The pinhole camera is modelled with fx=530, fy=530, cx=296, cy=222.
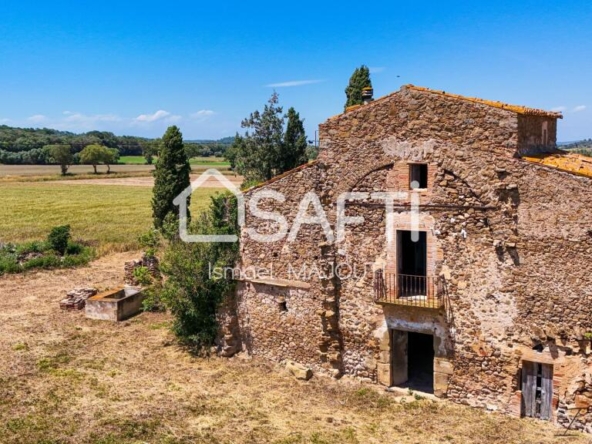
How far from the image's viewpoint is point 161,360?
688 inches

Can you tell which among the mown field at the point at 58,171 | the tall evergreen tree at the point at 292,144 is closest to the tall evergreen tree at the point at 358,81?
the tall evergreen tree at the point at 292,144

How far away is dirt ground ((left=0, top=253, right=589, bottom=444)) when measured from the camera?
12672 millimetres

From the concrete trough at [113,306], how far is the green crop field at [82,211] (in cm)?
1229

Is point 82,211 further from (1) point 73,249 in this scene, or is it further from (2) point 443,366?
(2) point 443,366

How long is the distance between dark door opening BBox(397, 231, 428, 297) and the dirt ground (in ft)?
9.76

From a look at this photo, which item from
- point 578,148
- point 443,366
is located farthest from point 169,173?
point 578,148

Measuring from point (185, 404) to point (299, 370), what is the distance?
11.6 ft

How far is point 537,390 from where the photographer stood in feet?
43.0

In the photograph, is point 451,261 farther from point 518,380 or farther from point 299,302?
point 299,302

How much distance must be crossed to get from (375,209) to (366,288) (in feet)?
7.48

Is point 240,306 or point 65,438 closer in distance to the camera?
point 65,438

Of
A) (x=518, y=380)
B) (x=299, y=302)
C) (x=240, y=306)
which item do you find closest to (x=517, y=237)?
(x=518, y=380)

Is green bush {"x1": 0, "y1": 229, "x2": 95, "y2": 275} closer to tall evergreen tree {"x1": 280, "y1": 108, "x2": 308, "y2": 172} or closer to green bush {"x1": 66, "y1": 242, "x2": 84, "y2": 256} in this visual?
green bush {"x1": 66, "y1": 242, "x2": 84, "y2": 256}

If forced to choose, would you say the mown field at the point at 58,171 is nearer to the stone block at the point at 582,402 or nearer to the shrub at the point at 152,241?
the shrub at the point at 152,241
